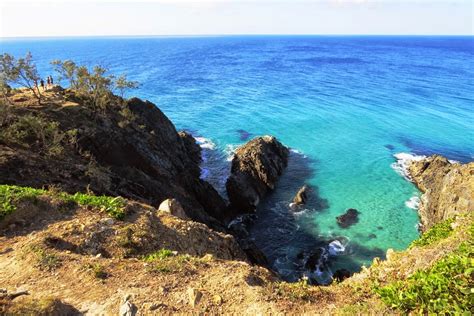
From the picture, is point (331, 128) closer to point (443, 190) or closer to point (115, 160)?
point (443, 190)

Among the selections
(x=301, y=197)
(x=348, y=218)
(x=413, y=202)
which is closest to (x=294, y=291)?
(x=348, y=218)

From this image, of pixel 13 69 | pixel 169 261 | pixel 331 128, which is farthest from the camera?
pixel 331 128

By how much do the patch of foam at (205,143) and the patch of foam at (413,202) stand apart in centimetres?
3243

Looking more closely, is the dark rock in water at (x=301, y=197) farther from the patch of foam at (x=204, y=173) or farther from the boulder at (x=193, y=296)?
the boulder at (x=193, y=296)

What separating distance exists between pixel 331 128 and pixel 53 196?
6022cm

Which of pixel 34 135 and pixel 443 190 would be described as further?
pixel 443 190

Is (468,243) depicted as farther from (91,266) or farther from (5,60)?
(5,60)

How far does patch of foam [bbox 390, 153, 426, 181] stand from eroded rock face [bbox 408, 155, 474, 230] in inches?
101

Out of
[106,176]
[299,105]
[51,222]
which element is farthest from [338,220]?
[299,105]

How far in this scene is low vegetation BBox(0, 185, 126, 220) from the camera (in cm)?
1655

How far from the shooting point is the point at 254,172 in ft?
153

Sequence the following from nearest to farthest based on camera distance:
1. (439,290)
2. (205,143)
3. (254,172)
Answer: (439,290)
(254,172)
(205,143)

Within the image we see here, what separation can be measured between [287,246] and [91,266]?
25.2 meters

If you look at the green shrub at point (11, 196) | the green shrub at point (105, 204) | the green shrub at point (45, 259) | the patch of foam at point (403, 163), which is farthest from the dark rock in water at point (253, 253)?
the patch of foam at point (403, 163)
